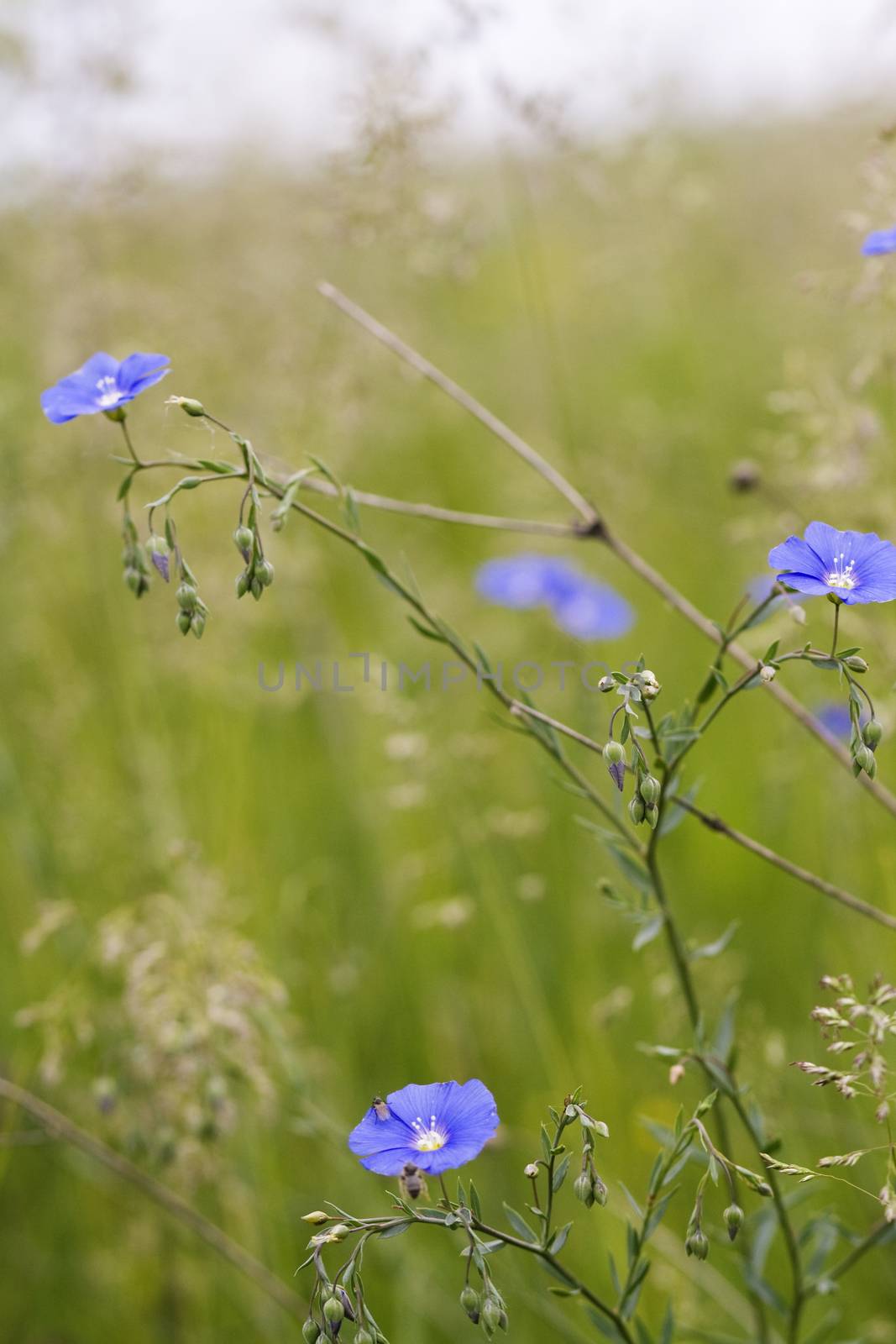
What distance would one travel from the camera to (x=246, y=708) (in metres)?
3.13

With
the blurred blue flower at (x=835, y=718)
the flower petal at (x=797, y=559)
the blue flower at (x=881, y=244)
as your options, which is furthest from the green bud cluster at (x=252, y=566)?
the blurred blue flower at (x=835, y=718)

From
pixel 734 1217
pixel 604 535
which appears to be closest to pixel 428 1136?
pixel 734 1217

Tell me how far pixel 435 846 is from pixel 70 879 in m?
0.93

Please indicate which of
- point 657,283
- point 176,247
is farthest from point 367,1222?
point 657,283

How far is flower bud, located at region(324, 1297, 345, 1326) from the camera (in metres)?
0.96

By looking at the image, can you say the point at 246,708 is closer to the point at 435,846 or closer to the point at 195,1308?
the point at 435,846

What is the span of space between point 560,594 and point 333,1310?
222 cm

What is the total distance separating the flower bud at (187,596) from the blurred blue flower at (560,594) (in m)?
1.75

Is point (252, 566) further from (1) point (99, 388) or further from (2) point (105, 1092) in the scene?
(2) point (105, 1092)

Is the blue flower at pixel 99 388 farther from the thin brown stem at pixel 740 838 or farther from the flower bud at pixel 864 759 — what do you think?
the flower bud at pixel 864 759

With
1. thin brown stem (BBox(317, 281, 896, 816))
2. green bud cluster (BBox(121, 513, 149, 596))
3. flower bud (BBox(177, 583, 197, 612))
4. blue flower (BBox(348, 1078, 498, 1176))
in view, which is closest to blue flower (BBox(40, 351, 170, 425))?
green bud cluster (BBox(121, 513, 149, 596))

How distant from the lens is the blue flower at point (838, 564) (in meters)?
1.13

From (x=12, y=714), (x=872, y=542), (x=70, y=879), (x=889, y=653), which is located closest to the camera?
(x=872, y=542)

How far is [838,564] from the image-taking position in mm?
1174
